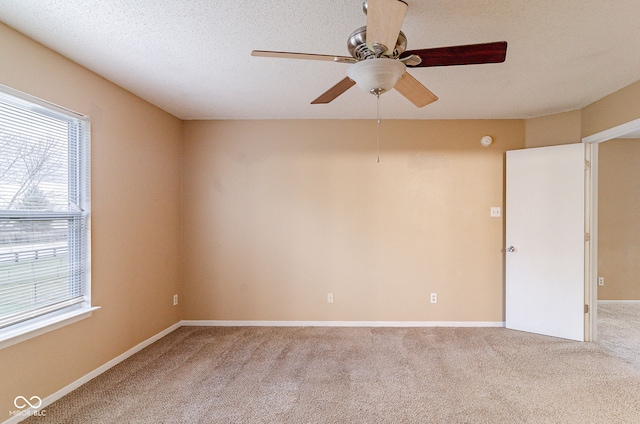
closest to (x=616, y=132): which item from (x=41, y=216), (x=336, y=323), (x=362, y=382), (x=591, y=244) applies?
(x=591, y=244)

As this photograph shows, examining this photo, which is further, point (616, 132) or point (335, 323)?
point (335, 323)

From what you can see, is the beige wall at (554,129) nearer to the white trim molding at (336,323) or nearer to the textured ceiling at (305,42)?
the textured ceiling at (305,42)

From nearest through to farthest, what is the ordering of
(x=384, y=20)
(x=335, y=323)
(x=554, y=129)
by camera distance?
1. (x=384, y=20)
2. (x=554, y=129)
3. (x=335, y=323)

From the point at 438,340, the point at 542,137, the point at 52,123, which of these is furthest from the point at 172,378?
the point at 542,137

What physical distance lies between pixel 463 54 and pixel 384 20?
0.50 meters

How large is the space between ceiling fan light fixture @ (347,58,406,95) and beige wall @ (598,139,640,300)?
15.6 feet

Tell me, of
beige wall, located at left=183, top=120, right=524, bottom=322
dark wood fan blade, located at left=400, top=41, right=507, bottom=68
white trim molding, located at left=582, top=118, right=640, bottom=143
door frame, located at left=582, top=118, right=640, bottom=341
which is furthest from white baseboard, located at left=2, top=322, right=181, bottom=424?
white trim molding, located at left=582, top=118, right=640, bottom=143

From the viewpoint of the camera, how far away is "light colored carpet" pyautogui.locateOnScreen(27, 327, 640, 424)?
2.00 meters

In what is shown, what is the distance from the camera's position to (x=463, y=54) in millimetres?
1491

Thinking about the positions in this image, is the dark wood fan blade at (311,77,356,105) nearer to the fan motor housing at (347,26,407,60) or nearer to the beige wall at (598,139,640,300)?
the fan motor housing at (347,26,407,60)

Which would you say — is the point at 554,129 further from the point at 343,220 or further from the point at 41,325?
→ the point at 41,325

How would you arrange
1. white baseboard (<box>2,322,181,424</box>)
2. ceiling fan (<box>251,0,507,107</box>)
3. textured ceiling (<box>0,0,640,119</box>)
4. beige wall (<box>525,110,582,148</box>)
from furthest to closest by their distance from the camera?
1. beige wall (<box>525,110,582,148</box>)
2. white baseboard (<box>2,322,181,424</box>)
3. textured ceiling (<box>0,0,640,119</box>)
4. ceiling fan (<box>251,0,507,107</box>)

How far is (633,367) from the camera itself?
2613mm

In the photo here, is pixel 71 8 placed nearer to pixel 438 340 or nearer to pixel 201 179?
pixel 201 179
